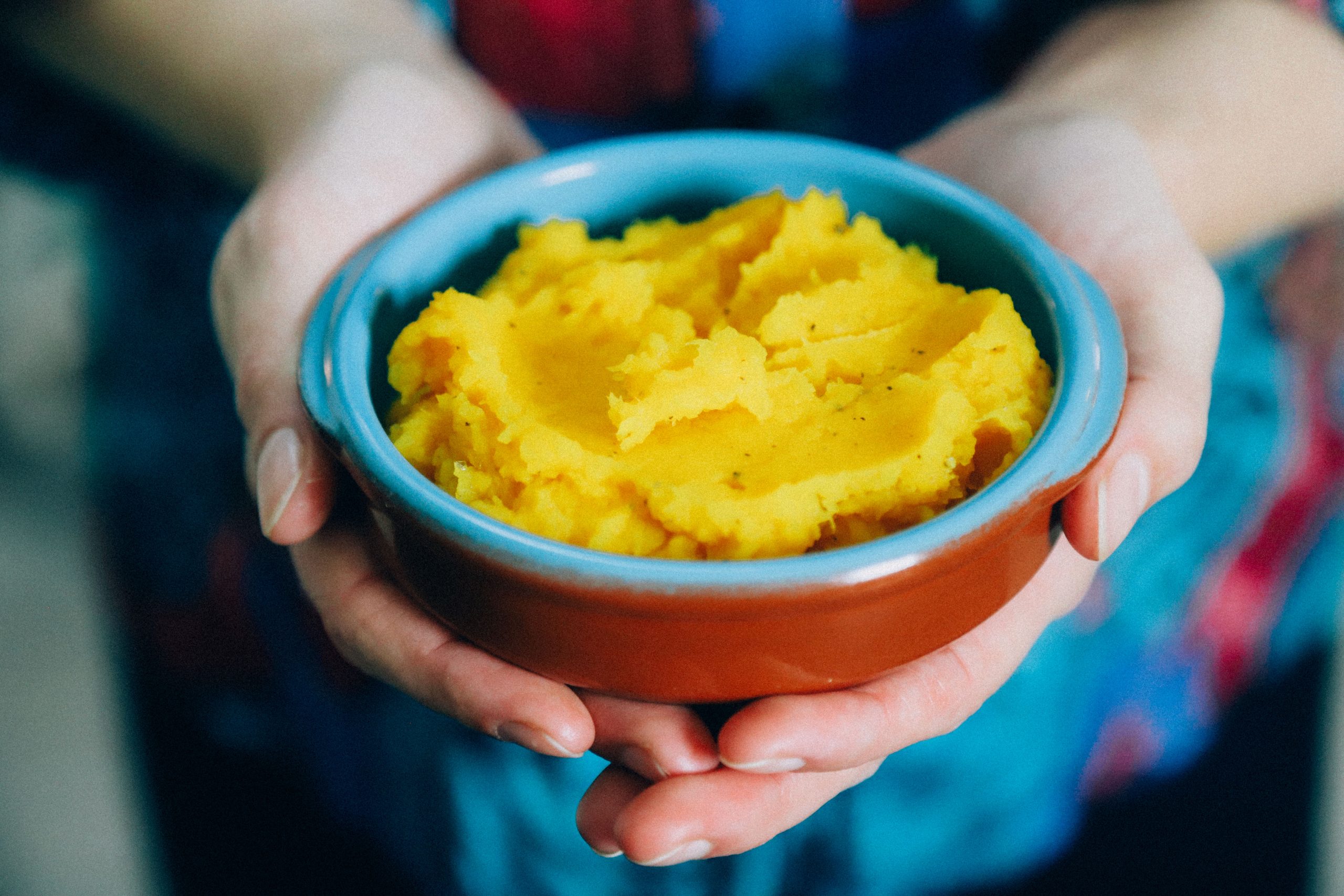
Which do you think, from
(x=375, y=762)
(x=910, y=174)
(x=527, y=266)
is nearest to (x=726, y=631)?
(x=527, y=266)

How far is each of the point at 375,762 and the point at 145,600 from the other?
64cm

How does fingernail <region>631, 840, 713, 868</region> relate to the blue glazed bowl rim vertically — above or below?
below

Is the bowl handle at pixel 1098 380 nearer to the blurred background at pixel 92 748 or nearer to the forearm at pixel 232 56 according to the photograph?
the forearm at pixel 232 56

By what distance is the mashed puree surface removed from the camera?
0.92 meters

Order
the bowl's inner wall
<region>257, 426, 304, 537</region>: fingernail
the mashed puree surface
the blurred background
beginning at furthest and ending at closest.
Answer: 1. the blurred background
2. the bowl's inner wall
3. <region>257, 426, 304, 537</region>: fingernail
4. the mashed puree surface

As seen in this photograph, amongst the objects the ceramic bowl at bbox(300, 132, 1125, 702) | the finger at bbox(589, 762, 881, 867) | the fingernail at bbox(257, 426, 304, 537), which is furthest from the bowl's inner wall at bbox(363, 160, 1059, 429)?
the finger at bbox(589, 762, 881, 867)

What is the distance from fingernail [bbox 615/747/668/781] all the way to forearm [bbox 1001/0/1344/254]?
1.13 meters

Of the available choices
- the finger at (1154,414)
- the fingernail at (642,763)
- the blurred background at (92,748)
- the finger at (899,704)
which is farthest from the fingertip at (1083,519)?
the blurred background at (92,748)

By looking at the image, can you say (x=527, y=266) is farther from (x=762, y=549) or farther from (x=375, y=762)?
(x=375, y=762)

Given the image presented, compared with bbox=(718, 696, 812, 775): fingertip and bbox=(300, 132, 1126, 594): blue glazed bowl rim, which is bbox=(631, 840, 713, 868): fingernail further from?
bbox=(300, 132, 1126, 594): blue glazed bowl rim

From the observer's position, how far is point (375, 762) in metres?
1.83

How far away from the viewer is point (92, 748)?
236cm

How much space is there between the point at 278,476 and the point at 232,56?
0.97 meters

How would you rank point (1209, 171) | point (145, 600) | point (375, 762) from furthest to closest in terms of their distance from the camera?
point (145, 600) → point (375, 762) → point (1209, 171)
